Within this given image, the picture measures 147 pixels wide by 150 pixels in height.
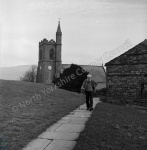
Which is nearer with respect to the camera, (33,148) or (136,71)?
(33,148)

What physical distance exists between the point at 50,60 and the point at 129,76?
178ft

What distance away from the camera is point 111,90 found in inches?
840

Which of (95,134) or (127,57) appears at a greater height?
(127,57)

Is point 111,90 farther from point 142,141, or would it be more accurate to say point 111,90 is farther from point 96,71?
point 96,71

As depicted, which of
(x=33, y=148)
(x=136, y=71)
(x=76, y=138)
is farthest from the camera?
(x=136, y=71)

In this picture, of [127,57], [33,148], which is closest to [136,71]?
[127,57]

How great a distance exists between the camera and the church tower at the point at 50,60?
237 feet

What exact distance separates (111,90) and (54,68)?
53375mm

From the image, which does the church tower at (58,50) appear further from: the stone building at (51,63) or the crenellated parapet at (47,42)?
the crenellated parapet at (47,42)

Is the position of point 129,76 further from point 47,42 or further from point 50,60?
point 47,42

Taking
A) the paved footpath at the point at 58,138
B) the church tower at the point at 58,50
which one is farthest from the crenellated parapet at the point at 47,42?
the paved footpath at the point at 58,138

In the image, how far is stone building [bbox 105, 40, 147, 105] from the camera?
66.3 feet

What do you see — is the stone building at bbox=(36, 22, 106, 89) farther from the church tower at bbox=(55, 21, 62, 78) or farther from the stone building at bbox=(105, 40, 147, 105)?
the stone building at bbox=(105, 40, 147, 105)

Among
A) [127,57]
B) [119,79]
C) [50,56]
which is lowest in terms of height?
[119,79]
